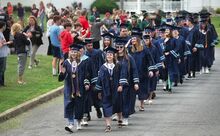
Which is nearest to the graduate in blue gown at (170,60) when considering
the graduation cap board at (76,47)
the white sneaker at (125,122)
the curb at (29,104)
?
the curb at (29,104)

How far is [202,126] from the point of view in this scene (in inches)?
565

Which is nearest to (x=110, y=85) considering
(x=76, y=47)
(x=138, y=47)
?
(x=76, y=47)

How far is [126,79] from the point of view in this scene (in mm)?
14477

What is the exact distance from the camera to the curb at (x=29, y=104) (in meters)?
15.7

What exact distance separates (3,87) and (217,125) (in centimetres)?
708

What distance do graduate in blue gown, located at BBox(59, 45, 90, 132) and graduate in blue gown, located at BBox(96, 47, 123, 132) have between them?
0.30m

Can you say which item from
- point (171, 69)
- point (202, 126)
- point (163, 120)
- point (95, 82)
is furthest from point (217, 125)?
point (171, 69)

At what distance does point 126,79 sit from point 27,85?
20.2ft

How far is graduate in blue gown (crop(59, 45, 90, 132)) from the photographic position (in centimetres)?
1414

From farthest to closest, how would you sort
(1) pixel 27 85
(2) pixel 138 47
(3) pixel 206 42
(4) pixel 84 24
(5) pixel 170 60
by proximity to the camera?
(3) pixel 206 42 → (4) pixel 84 24 → (5) pixel 170 60 → (1) pixel 27 85 → (2) pixel 138 47

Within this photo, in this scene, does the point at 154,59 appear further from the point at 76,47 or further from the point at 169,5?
the point at 169,5

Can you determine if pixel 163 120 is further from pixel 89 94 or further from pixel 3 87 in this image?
pixel 3 87

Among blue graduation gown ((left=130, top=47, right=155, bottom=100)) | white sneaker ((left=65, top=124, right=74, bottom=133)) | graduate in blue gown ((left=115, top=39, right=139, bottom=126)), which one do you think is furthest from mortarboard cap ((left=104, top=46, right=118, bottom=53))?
blue graduation gown ((left=130, top=47, right=155, bottom=100))

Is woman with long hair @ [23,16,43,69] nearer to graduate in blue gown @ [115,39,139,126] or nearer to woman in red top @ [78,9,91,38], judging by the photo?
woman in red top @ [78,9,91,38]
